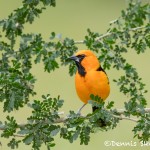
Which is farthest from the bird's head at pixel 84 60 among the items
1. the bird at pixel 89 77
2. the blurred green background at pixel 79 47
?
→ the blurred green background at pixel 79 47

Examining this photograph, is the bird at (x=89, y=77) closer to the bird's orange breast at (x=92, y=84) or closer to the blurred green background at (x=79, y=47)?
the bird's orange breast at (x=92, y=84)

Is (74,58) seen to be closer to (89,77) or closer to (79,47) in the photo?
(89,77)

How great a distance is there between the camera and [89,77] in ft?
10.9

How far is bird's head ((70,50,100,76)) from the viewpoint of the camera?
11.0 ft

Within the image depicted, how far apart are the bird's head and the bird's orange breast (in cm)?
3

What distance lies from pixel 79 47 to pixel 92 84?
18.8ft

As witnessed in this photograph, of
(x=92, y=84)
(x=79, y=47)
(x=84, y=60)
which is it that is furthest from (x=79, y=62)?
(x=79, y=47)

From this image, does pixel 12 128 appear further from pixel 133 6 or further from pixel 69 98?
pixel 69 98

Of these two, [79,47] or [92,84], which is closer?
[92,84]

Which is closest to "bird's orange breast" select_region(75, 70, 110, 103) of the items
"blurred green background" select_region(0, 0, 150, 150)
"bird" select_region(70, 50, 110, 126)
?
"bird" select_region(70, 50, 110, 126)

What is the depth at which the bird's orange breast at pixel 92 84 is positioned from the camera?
3.32 meters

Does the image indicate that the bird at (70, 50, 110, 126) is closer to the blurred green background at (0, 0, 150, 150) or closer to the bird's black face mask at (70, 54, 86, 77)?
the bird's black face mask at (70, 54, 86, 77)

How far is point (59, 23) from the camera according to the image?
35.2 ft

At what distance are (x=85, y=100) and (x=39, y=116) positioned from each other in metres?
0.51
